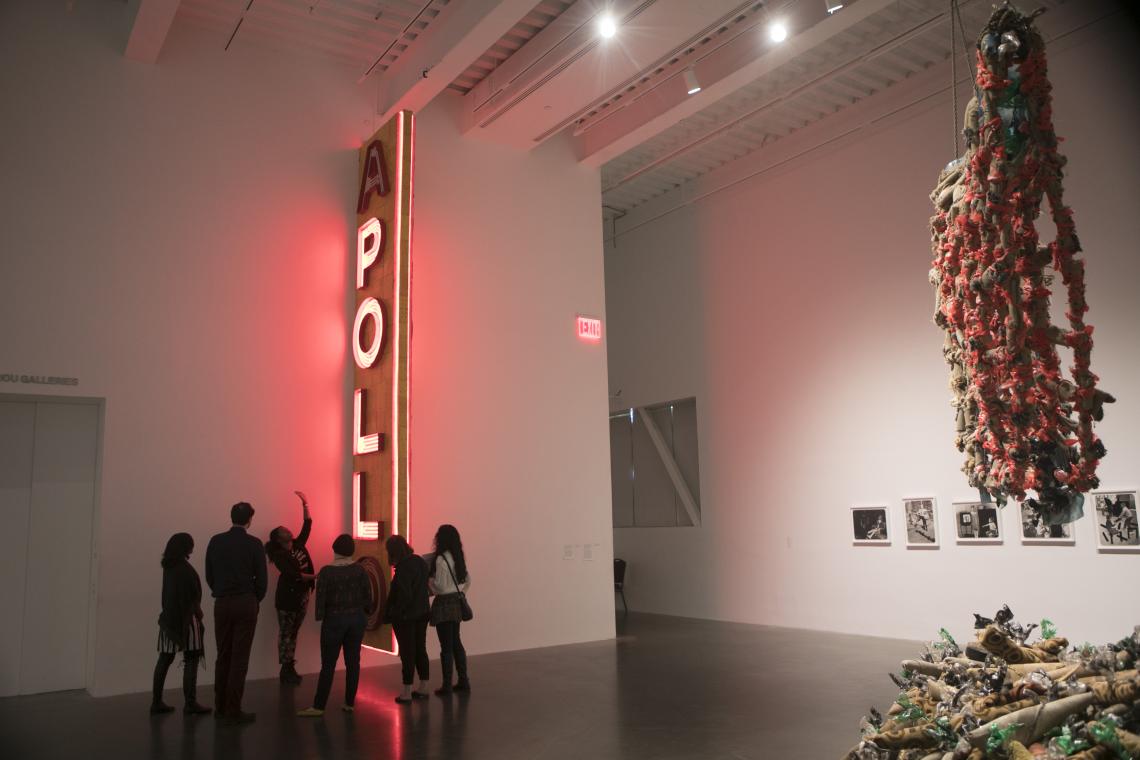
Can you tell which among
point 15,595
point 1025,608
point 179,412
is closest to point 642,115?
point 179,412

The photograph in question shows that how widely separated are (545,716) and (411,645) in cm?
143

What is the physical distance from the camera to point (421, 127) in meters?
10.4

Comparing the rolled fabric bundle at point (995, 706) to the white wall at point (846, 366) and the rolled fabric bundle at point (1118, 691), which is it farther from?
the white wall at point (846, 366)

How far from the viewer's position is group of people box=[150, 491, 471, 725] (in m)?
6.61

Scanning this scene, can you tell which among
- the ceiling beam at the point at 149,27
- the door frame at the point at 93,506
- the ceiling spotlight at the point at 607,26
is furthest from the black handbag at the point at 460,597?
the ceiling beam at the point at 149,27

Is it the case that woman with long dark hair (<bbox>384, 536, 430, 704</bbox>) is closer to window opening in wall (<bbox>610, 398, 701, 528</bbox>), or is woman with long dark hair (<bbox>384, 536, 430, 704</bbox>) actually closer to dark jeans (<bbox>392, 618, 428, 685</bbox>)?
dark jeans (<bbox>392, 618, 428, 685</bbox>)

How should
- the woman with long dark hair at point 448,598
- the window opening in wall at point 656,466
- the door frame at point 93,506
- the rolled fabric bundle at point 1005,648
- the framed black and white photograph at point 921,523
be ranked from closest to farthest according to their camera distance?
the rolled fabric bundle at point 1005,648 < the woman with long dark hair at point 448,598 < the door frame at point 93,506 < the framed black and white photograph at point 921,523 < the window opening in wall at point 656,466

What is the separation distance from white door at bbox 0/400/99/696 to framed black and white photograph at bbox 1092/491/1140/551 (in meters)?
10.4

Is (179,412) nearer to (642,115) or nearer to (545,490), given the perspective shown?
(545,490)

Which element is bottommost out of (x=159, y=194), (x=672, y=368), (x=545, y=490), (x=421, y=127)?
(x=545, y=490)

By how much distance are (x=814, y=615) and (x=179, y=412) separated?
27.9 ft

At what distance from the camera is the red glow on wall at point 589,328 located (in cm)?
1140

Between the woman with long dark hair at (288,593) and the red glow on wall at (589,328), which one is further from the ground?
the red glow on wall at (589,328)

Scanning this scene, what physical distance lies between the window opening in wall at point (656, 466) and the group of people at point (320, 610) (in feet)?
22.1
